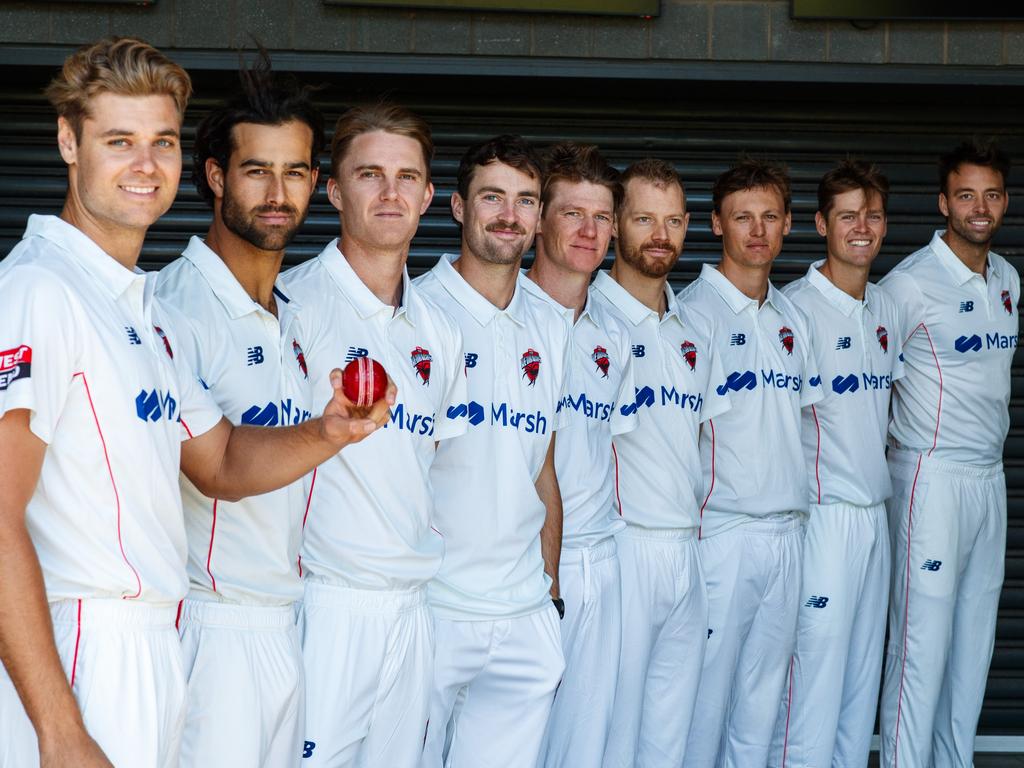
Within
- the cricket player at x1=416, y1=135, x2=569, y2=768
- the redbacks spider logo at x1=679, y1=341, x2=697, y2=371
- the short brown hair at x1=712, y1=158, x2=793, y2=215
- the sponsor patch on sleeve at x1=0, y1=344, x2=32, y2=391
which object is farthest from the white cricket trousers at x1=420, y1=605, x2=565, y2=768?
the short brown hair at x1=712, y1=158, x2=793, y2=215

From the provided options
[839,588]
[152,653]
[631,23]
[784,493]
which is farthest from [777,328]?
[152,653]

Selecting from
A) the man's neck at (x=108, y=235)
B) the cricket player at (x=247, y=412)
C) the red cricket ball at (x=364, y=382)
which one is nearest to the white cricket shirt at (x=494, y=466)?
the cricket player at (x=247, y=412)

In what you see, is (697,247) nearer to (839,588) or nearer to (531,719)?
(839,588)

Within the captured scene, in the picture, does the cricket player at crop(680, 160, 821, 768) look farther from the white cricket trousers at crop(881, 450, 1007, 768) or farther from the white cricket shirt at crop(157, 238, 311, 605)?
the white cricket shirt at crop(157, 238, 311, 605)

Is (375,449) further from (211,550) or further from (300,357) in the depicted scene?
(211,550)

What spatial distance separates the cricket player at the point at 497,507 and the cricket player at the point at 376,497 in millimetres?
230

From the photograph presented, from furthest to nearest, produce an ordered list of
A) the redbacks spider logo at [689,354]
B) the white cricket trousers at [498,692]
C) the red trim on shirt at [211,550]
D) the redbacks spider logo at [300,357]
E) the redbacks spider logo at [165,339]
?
1. the redbacks spider logo at [689,354]
2. the white cricket trousers at [498,692]
3. the redbacks spider logo at [300,357]
4. the red trim on shirt at [211,550]
5. the redbacks spider logo at [165,339]

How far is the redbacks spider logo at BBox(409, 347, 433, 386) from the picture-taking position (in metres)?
3.64

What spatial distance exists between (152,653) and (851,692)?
11.1 ft

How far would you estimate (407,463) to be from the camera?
3514 mm

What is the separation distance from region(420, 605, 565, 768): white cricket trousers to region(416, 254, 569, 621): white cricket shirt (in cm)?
5

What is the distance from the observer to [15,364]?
91.4 inches

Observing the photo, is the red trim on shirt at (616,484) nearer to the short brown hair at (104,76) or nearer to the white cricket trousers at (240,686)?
the white cricket trousers at (240,686)

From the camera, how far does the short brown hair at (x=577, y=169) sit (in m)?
4.54
